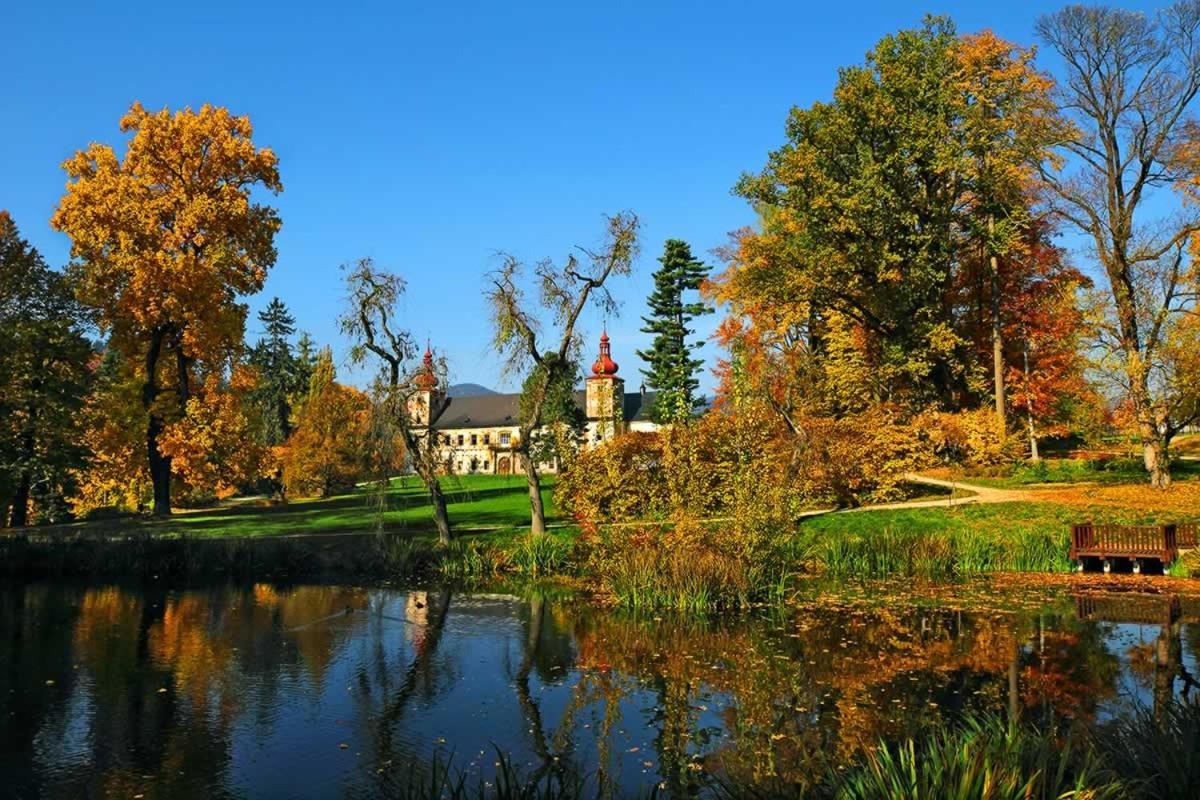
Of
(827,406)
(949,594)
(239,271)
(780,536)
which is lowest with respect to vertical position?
(949,594)

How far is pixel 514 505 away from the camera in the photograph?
3831 centimetres

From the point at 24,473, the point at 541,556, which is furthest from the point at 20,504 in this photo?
the point at 541,556

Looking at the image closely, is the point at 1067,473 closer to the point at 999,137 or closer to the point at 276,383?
the point at 999,137

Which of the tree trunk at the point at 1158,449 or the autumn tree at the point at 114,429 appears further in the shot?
the autumn tree at the point at 114,429

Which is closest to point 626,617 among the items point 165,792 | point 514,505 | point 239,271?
point 165,792

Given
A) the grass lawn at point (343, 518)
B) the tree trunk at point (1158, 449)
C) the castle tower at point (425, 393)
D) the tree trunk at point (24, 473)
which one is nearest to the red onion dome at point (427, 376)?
the castle tower at point (425, 393)

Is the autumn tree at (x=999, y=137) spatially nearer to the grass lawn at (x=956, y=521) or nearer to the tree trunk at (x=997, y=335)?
Result: the tree trunk at (x=997, y=335)

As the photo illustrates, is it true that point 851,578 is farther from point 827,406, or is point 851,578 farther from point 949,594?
point 827,406

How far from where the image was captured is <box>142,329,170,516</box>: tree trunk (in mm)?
33500

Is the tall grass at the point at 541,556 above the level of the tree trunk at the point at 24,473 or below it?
below

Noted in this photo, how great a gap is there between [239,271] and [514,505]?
14773 millimetres

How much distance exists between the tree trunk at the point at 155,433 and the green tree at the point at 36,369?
226 centimetres

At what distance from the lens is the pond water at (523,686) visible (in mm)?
9219

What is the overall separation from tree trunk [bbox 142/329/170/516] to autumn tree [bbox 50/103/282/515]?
39mm
